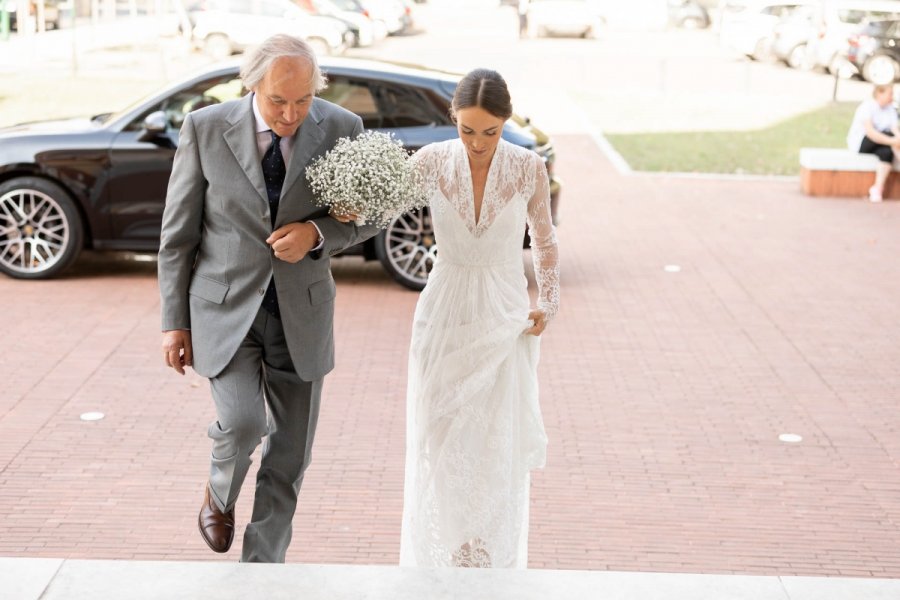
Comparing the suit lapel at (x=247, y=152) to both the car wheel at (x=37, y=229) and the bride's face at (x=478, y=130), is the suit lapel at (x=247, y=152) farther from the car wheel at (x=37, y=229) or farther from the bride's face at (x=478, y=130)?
the car wheel at (x=37, y=229)

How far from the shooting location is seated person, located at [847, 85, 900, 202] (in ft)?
52.1

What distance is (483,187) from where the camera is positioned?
4770mm

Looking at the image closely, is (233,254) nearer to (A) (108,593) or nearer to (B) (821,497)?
(A) (108,593)

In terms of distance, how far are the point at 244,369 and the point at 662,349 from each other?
194 inches

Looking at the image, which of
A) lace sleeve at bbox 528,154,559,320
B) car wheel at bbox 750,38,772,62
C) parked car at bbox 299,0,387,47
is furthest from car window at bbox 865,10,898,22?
lace sleeve at bbox 528,154,559,320

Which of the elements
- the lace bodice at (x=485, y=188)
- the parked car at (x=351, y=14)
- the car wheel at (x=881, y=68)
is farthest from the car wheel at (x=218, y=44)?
the lace bodice at (x=485, y=188)

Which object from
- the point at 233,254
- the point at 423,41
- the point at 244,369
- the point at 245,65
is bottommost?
the point at 423,41

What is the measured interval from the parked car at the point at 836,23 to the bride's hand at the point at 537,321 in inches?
1216

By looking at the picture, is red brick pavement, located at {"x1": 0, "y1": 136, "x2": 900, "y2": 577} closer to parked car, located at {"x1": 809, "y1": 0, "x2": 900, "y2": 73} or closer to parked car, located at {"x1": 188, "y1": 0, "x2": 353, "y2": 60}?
parked car, located at {"x1": 809, "y1": 0, "x2": 900, "y2": 73}

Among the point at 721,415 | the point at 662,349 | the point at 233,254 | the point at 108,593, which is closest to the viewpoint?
the point at 108,593

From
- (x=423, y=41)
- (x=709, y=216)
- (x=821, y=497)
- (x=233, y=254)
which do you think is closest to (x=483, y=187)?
(x=233, y=254)

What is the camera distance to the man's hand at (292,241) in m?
4.31

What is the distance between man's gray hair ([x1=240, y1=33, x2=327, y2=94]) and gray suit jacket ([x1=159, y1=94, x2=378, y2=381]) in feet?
0.63

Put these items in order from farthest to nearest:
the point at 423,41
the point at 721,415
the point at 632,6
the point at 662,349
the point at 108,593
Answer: the point at 632,6 < the point at 423,41 < the point at 662,349 < the point at 721,415 < the point at 108,593
